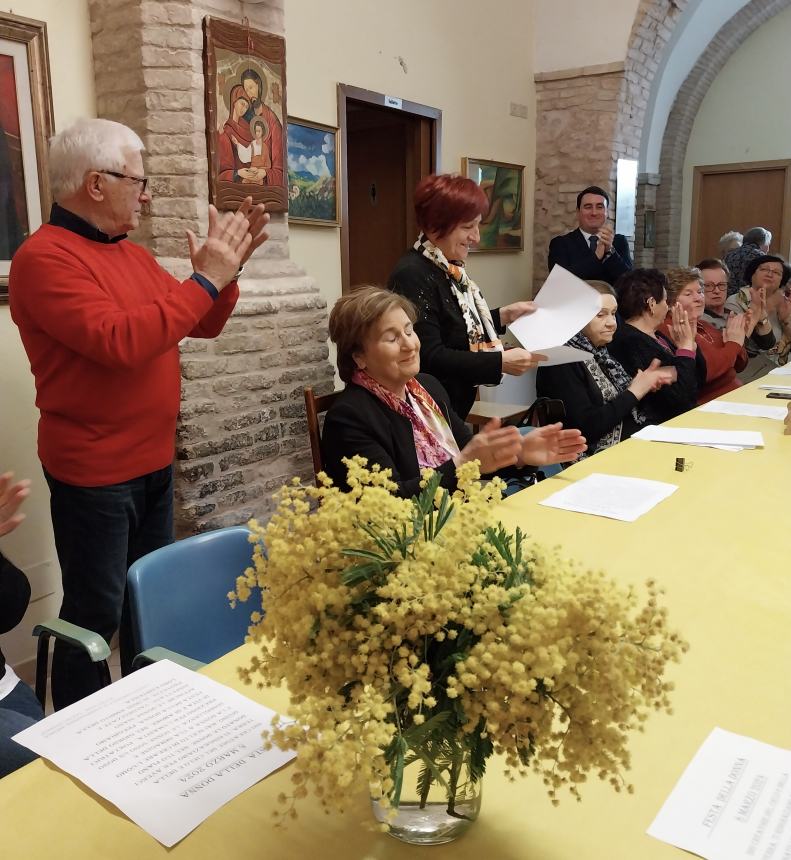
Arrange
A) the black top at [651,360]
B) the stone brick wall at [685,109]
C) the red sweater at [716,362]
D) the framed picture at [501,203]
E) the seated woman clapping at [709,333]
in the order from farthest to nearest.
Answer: the stone brick wall at [685,109] → the framed picture at [501,203] → the red sweater at [716,362] → the seated woman clapping at [709,333] → the black top at [651,360]

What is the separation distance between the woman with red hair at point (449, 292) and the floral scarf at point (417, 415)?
408 millimetres

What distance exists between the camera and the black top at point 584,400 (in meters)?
3.31

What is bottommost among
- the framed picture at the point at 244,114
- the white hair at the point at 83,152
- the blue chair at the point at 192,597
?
the blue chair at the point at 192,597

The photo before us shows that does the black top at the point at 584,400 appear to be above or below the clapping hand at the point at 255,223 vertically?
below

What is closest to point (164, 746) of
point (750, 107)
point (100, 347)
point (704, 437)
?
point (100, 347)

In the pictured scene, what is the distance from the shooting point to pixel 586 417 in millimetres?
3322

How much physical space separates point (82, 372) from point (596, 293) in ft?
6.28

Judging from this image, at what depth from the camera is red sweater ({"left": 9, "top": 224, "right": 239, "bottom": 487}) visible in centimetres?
205

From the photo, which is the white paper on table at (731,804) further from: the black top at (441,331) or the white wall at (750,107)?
the white wall at (750,107)

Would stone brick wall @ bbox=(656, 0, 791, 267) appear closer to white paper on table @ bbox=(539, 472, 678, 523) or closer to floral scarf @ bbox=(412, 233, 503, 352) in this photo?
floral scarf @ bbox=(412, 233, 503, 352)

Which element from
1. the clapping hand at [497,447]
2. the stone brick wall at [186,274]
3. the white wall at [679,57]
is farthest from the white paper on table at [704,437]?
the white wall at [679,57]

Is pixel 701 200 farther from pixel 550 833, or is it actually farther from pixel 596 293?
pixel 550 833

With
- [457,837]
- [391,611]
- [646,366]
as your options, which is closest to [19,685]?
[457,837]

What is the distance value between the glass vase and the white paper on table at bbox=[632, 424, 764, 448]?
2176 millimetres
